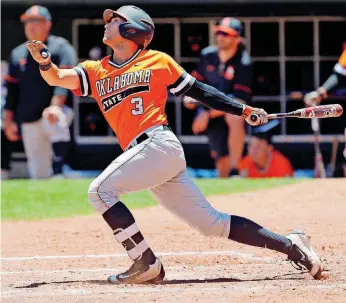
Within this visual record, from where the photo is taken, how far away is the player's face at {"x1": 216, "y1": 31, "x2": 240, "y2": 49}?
1328 centimetres

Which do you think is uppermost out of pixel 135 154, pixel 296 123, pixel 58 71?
pixel 58 71

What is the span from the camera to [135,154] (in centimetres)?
653

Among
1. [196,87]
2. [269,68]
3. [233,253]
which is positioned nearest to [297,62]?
[269,68]

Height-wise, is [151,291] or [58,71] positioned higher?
[58,71]

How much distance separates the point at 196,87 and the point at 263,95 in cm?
887

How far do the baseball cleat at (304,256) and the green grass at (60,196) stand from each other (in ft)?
13.5

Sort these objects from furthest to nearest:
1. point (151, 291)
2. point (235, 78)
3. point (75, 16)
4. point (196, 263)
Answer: point (75, 16), point (235, 78), point (196, 263), point (151, 291)

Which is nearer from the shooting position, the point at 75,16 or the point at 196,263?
the point at 196,263

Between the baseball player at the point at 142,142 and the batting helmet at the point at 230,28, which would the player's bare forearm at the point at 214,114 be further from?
the baseball player at the point at 142,142

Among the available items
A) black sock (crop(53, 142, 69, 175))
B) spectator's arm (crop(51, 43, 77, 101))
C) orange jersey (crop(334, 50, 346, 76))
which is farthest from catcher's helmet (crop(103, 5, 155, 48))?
black sock (crop(53, 142, 69, 175))

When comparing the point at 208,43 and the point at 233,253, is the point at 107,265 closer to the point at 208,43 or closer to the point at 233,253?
the point at 233,253

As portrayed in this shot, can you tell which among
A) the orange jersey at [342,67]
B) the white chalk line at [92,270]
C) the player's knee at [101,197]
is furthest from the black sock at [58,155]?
the player's knee at [101,197]

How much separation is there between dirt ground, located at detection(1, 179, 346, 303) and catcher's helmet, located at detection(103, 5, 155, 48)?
1509 mm

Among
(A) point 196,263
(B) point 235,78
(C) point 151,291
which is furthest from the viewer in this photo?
(B) point 235,78
